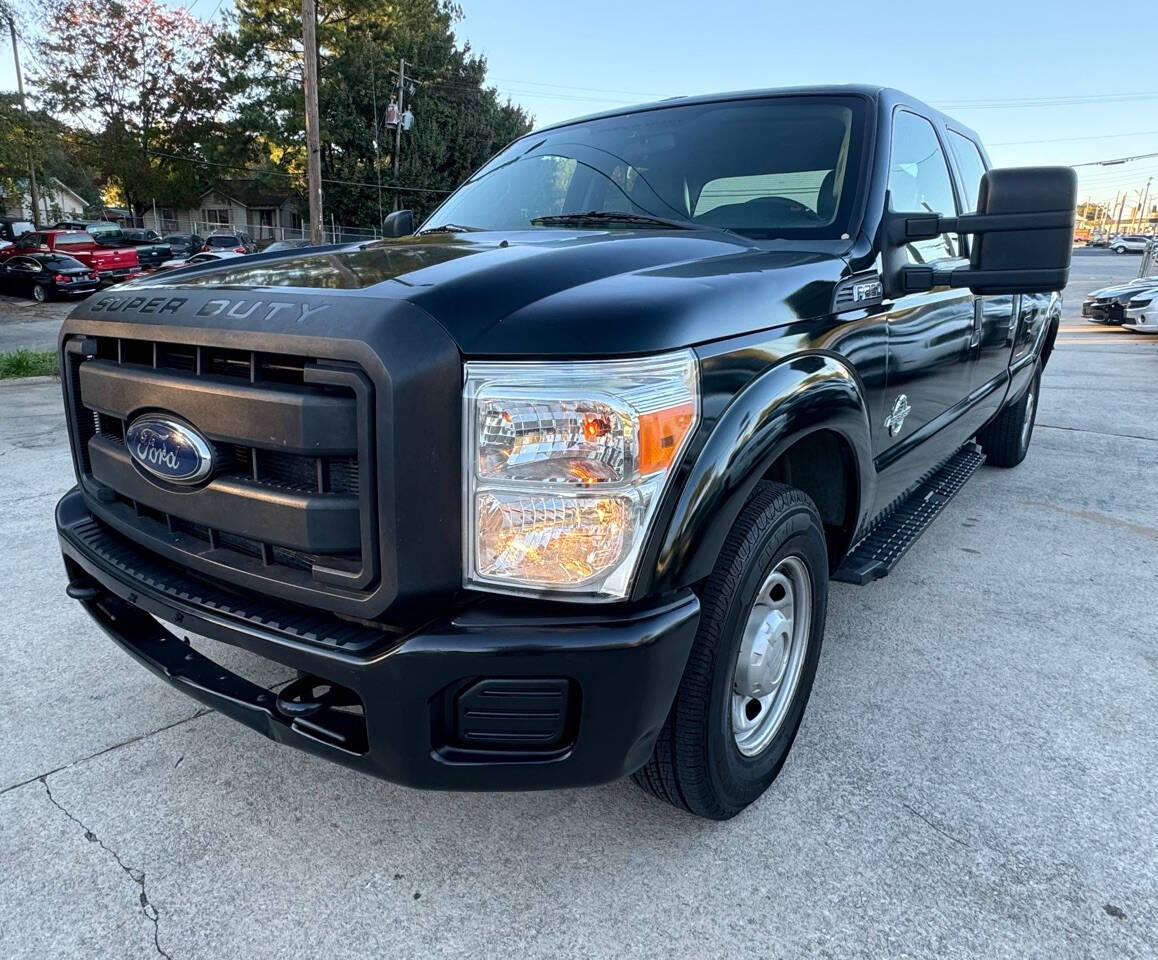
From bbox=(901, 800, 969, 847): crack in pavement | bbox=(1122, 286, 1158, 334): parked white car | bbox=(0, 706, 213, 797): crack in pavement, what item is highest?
bbox=(1122, 286, 1158, 334): parked white car

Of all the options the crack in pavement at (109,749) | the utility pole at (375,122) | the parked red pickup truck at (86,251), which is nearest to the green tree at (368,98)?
the utility pole at (375,122)

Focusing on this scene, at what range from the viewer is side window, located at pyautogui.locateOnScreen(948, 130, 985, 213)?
3.75 m

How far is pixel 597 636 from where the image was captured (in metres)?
1.53

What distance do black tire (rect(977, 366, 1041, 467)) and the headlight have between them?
465 cm

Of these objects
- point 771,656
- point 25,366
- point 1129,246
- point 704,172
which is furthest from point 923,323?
point 1129,246

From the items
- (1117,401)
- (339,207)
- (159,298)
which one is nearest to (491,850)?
(159,298)

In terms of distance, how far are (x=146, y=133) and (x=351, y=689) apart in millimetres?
49746

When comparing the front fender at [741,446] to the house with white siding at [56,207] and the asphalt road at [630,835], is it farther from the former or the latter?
the house with white siding at [56,207]

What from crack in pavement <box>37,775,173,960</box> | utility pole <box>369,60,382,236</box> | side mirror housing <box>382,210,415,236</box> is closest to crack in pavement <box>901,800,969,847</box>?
crack in pavement <box>37,775,173,960</box>

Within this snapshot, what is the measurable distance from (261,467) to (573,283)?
29.9 inches

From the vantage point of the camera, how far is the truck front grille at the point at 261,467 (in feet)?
5.07

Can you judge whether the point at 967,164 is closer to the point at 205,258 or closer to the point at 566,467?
the point at 566,467

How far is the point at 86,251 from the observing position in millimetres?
21797

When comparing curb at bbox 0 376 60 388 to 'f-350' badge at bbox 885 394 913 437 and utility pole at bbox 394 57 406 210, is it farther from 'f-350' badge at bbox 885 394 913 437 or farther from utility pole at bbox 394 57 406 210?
utility pole at bbox 394 57 406 210
